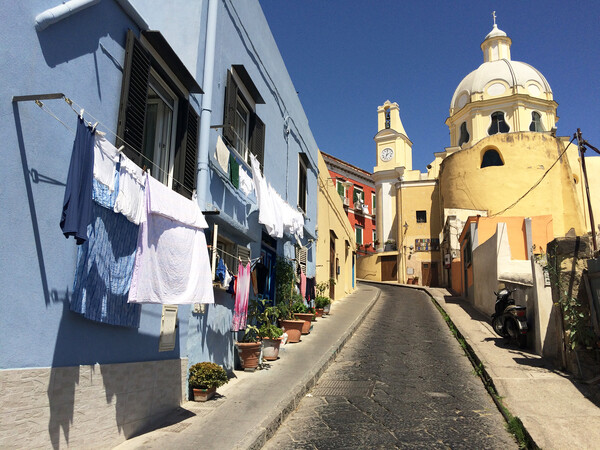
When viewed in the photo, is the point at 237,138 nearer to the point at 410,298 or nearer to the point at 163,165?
the point at 163,165

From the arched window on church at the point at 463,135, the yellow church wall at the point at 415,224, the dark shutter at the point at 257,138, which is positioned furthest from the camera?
the arched window on church at the point at 463,135

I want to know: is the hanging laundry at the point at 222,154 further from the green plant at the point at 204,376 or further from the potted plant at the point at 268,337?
the green plant at the point at 204,376

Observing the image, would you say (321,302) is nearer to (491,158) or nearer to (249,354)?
(249,354)

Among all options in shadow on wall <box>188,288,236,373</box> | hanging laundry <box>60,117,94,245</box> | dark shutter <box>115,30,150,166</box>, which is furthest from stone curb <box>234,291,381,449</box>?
dark shutter <box>115,30,150,166</box>

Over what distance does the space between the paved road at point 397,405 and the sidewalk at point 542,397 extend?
33 centimetres

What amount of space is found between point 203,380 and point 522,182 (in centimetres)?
3035

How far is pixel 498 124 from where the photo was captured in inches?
1502

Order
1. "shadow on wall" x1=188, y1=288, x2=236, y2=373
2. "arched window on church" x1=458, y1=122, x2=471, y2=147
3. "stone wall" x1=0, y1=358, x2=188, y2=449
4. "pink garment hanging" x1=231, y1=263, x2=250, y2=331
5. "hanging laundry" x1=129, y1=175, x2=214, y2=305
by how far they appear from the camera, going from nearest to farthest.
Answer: "stone wall" x1=0, y1=358, x2=188, y2=449
"hanging laundry" x1=129, y1=175, x2=214, y2=305
"shadow on wall" x1=188, y1=288, x2=236, y2=373
"pink garment hanging" x1=231, y1=263, x2=250, y2=331
"arched window on church" x1=458, y1=122, x2=471, y2=147

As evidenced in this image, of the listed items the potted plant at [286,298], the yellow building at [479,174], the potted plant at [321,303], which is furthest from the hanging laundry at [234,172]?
the yellow building at [479,174]

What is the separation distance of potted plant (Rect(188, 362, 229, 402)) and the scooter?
691 centimetres

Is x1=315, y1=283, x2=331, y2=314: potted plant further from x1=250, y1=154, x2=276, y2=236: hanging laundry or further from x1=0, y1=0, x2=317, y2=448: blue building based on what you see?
x1=0, y1=0, x2=317, y2=448: blue building

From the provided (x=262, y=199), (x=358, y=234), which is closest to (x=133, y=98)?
(x=262, y=199)

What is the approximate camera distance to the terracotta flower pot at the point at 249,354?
8.75m

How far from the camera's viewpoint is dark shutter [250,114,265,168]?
10105 mm
